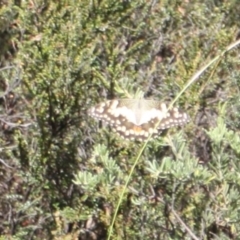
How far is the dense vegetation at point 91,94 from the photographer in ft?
13.0

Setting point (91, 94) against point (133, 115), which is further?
point (91, 94)

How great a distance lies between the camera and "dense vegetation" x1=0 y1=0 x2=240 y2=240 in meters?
3.97

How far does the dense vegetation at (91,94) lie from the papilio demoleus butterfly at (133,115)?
95 mm

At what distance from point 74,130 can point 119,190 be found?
87 cm

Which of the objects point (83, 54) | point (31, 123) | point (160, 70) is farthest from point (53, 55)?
point (160, 70)

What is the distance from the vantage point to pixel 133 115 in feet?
12.5

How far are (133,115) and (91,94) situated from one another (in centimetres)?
59

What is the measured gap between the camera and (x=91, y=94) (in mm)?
4359

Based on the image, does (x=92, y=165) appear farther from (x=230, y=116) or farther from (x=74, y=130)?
(x=230, y=116)

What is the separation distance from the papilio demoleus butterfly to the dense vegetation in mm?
95

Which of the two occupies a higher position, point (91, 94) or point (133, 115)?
point (91, 94)

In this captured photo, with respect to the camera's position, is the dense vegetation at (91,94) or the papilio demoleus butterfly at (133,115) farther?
the dense vegetation at (91,94)

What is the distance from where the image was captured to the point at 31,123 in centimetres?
435

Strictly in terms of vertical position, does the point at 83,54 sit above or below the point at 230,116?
above
